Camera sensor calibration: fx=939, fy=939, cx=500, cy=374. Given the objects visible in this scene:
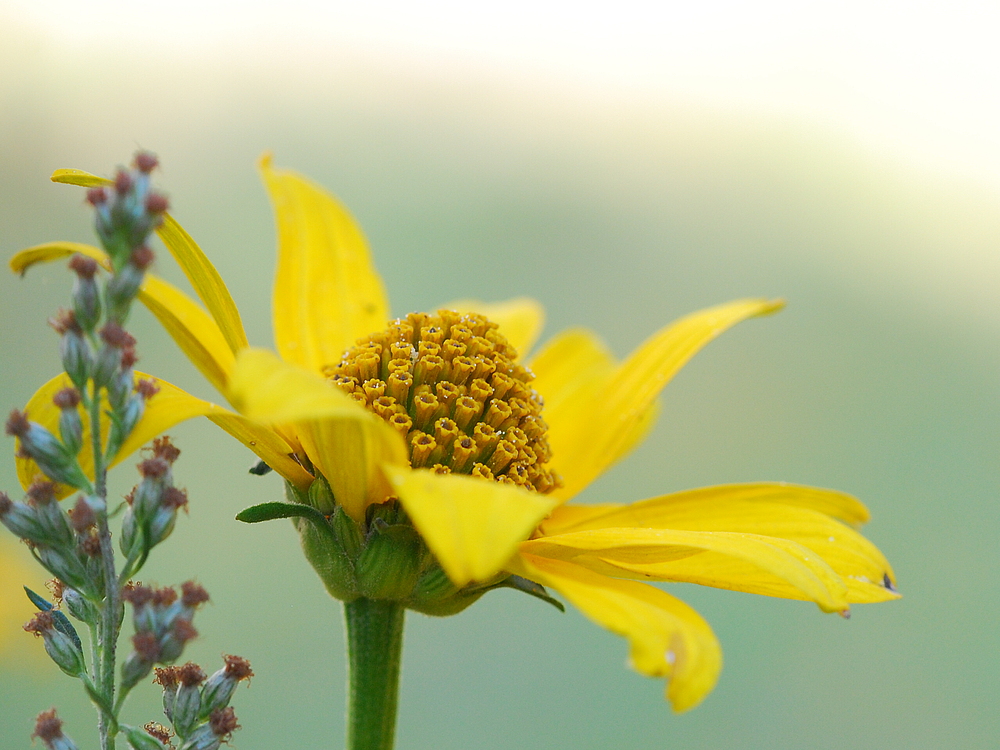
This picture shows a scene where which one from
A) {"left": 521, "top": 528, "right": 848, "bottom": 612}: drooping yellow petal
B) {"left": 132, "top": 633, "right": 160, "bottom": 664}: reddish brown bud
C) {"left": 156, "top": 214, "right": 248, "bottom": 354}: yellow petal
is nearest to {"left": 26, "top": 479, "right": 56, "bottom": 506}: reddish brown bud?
{"left": 132, "top": 633, "right": 160, "bottom": 664}: reddish brown bud

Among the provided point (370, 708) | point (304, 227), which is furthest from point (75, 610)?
point (304, 227)

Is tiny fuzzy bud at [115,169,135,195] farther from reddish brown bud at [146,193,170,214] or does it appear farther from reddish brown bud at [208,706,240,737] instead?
reddish brown bud at [208,706,240,737]

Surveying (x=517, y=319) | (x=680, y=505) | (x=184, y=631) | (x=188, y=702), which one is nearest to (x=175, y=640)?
(x=184, y=631)

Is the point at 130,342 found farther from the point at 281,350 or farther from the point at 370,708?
the point at 281,350

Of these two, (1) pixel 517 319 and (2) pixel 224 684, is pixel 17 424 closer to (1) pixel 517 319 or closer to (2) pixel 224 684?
(2) pixel 224 684

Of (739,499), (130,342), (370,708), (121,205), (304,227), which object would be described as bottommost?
(370,708)

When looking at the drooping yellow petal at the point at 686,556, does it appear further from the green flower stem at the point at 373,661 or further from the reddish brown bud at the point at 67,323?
the reddish brown bud at the point at 67,323

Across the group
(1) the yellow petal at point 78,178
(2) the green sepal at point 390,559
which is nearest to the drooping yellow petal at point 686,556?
(2) the green sepal at point 390,559
